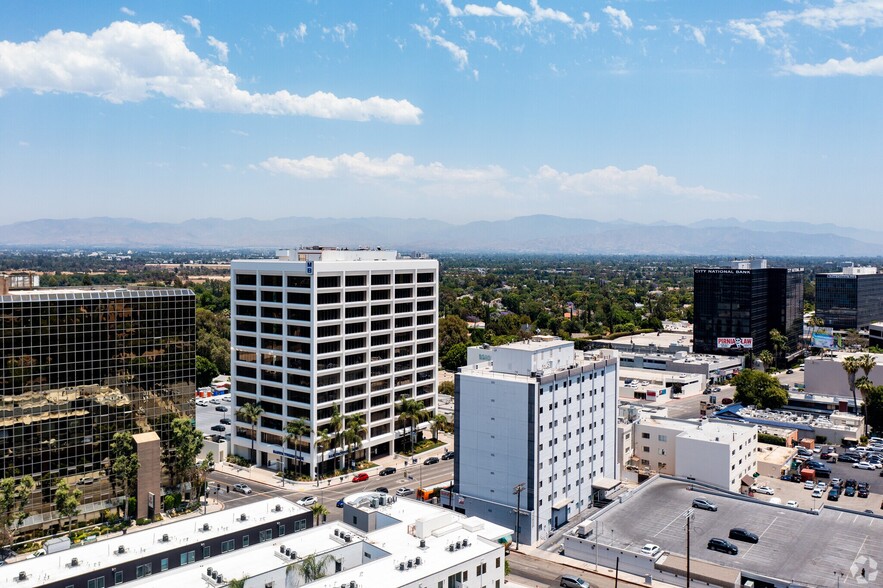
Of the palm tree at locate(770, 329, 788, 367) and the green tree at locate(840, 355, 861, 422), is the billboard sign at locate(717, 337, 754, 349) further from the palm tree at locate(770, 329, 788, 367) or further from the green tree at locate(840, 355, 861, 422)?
the green tree at locate(840, 355, 861, 422)

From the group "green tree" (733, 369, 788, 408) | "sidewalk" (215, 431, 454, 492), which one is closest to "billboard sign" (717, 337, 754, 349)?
"green tree" (733, 369, 788, 408)

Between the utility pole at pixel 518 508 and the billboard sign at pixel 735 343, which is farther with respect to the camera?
the billboard sign at pixel 735 343

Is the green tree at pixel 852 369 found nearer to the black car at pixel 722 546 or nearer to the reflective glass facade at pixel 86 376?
the black car at pixel 722 546

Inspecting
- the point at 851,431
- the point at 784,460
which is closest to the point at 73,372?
the point at 784,460

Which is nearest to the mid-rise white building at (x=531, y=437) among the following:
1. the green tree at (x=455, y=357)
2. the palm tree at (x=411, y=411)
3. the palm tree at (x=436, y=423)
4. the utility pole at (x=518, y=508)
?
the utility pole at (x=518, y=508)
